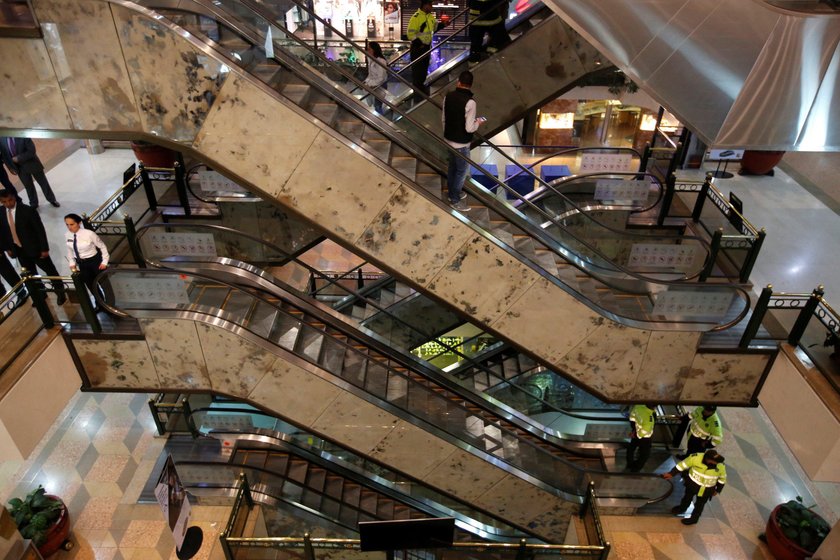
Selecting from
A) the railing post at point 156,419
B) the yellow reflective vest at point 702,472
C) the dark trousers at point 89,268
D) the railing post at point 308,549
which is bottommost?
the railing post at point 308,549

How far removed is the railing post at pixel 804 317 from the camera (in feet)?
20.3

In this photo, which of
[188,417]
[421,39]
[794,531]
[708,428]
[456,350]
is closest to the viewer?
[794,531]

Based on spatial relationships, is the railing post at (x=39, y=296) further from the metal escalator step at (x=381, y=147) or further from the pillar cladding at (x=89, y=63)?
the metal escalator step at (x=381, y=147)

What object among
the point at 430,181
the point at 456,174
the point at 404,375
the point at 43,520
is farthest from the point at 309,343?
the point at 43,520

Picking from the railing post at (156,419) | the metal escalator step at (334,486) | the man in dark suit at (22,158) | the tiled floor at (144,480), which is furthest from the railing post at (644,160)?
the man in dark suit at (22,158)

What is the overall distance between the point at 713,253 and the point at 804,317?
1.81m

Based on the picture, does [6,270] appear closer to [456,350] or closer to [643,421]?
[456,350]

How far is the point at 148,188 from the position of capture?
9156 millimetres

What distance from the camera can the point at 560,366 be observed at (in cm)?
662

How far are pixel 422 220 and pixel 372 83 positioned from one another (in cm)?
414

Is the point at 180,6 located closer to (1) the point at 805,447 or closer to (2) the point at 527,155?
(1) the point at 805,447

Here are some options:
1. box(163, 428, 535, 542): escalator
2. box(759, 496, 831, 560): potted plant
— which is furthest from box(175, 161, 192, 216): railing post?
box(759, 496, 831, 560): potted plant

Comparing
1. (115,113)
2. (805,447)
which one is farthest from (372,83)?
(805,447)

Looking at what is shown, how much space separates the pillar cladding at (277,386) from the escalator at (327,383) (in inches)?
0.5
